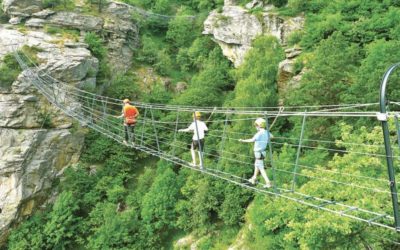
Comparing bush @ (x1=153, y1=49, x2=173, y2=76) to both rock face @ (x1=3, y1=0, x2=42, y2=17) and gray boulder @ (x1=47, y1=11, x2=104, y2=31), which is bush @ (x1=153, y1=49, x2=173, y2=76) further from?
rock face @ (x1=3, y1=0, x2=42, y2=17)

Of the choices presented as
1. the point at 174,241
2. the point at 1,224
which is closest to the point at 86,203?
the point at 1,224

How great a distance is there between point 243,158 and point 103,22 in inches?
670

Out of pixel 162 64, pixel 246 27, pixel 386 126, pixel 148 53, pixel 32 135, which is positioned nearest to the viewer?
pixel 386 126

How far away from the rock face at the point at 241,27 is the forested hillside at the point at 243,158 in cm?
74

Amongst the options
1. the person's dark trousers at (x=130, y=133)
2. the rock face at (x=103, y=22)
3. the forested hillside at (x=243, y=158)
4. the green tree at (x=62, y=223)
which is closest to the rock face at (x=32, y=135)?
the forested hillside at (x=243, y=158)

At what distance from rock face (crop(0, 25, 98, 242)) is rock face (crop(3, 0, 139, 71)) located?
2843mm

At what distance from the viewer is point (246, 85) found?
20.0 metres

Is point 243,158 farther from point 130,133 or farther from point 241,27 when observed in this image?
point 241,27

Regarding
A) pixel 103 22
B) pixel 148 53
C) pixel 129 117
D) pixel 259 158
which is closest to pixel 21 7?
pixel 103 22

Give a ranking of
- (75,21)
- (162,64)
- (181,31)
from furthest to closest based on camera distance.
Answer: (181,31) < (162,64) < (75,21)

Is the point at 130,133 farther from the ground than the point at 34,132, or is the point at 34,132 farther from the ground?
the point at 130,133

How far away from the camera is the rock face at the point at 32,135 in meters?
21.1

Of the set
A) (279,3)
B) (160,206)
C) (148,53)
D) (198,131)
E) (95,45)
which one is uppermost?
(279,3)

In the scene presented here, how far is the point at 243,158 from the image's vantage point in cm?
1805
